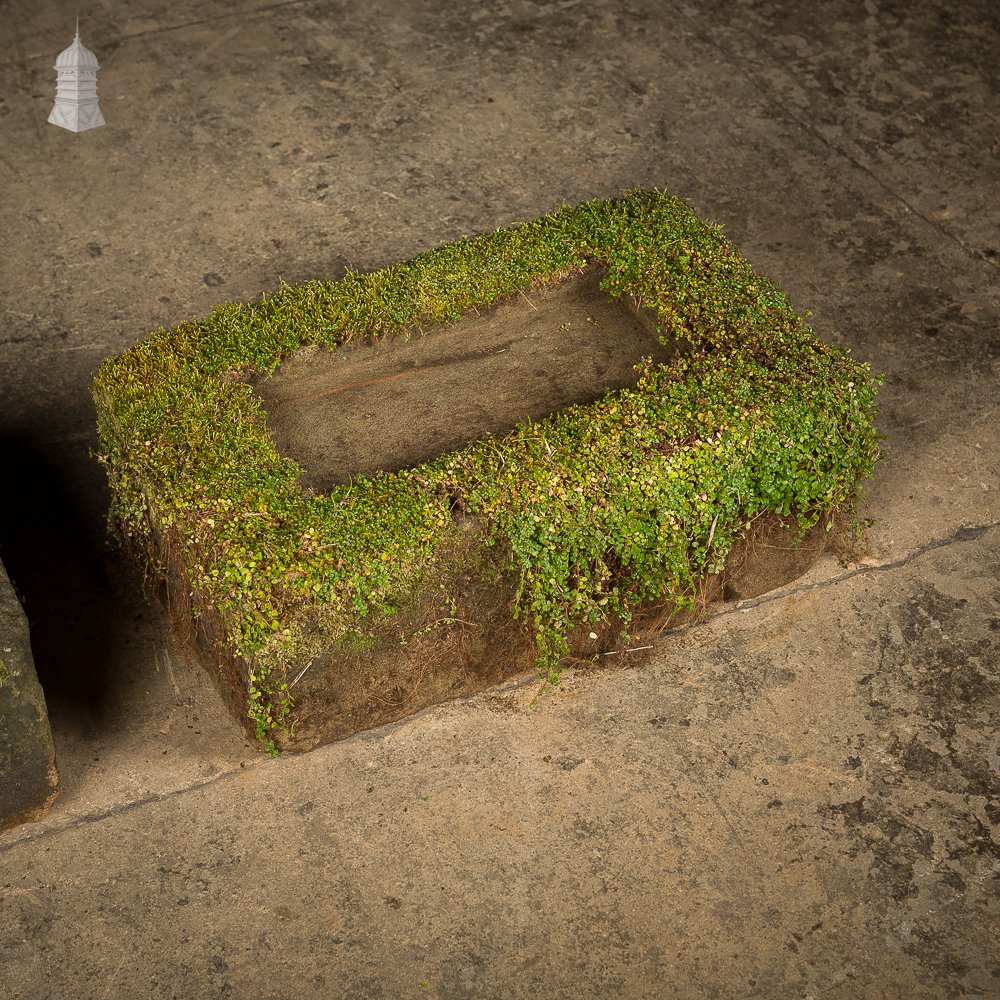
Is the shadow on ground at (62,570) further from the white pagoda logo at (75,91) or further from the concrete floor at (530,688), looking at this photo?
the white pagoda logo at (75,91)

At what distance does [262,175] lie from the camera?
6934mm

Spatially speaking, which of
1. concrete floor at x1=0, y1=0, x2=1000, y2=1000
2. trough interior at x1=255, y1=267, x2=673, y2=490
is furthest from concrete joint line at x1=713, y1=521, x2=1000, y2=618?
trough interior at x1=255, y1=267, x2=673, y2=490

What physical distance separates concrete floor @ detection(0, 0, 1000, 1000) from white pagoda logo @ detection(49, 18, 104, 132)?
4.28 feet

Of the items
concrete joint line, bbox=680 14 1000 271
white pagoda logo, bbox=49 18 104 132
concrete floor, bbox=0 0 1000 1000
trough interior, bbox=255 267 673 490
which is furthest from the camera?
concrete joint line, bbox=680 14 1000 271

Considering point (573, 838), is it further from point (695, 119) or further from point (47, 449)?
point (695, 119)

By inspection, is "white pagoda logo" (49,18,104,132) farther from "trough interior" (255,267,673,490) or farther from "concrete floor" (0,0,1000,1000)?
"concrete floor" (0,0,1000,1000)

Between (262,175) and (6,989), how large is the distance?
14.4 ft

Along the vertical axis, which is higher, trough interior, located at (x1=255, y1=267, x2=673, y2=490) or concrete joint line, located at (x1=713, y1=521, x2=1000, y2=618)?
trough interior, located at (x1=255, y1=267, x2=673, y2=490)

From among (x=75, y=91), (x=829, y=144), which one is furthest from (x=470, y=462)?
(x=829, y=144)

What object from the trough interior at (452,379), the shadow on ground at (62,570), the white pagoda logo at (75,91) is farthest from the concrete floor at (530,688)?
the white pagoda logo at (75,91)

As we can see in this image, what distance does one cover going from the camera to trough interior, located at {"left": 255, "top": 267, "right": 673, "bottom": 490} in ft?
14.9

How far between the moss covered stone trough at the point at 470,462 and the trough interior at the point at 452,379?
0.01 meters

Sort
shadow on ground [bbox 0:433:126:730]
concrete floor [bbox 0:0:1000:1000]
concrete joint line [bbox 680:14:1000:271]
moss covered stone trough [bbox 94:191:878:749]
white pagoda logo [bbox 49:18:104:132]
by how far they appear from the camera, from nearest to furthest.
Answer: concrete floor [bbox 0:0:1000:1000] < moss covered stone trough [bbox 94:191:878:749] < shadow on ground [bbox 0:433:126:730] < white pagoda logo [bbox 49:18:104:132] < concrete joint line [bbox 680:14:1000:271]

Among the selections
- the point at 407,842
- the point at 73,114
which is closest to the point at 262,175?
the point at 73,114
